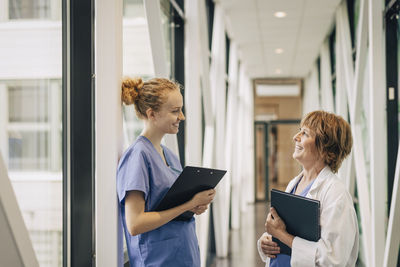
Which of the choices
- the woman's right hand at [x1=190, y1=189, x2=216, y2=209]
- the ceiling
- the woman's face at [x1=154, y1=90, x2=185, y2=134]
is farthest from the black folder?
the ceiling

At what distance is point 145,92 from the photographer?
2020 mm

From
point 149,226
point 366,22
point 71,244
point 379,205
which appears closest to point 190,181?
point 149,226

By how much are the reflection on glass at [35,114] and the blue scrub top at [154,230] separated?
0.37 meters

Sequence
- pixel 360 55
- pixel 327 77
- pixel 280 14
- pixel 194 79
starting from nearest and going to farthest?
pixel 194 79, pixel 360 55, pixel 280 14, pixel 327 77

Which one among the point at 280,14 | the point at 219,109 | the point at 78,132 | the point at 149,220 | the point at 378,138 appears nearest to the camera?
the point at 149,220

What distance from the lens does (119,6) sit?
210 cm

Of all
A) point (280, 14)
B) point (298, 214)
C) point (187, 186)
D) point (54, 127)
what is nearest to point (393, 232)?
point (298, 214)

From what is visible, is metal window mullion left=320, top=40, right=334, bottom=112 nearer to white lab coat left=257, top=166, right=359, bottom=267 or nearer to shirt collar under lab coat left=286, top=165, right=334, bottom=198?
shirt collar under lab coat left=286, top=165, right=334, bottom=198

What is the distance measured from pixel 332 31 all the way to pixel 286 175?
702 centimetres

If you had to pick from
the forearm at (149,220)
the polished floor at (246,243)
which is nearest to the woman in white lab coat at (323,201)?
the forearm at (149,220)

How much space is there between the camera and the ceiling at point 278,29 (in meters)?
6.57

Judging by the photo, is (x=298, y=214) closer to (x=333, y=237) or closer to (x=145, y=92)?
(x=333, y=237)

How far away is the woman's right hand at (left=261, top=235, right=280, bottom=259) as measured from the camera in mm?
1924

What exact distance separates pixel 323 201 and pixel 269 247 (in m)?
0.34
